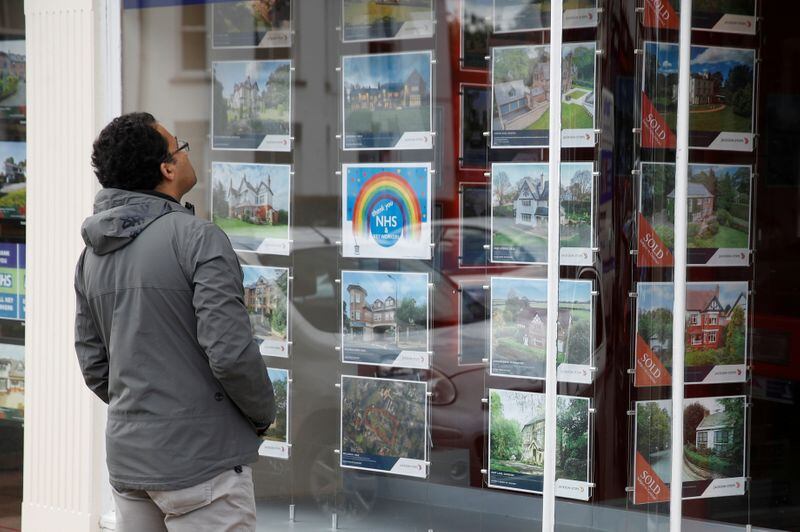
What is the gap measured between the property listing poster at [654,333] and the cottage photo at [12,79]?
3.57m

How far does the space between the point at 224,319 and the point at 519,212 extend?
1903mm

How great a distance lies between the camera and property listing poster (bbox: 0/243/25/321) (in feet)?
20.4

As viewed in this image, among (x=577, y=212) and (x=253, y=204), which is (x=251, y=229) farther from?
(x=577, y=212)

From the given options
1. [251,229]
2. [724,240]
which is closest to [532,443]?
[724,240]

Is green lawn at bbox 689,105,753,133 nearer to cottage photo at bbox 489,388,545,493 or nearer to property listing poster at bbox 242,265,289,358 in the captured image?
cottage photo at bbox 489,388,545,493

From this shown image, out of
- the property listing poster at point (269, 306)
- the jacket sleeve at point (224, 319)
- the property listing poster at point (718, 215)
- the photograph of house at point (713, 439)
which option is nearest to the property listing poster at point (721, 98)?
the property listing poster at point (718, 215)

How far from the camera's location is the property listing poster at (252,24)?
18.2ft

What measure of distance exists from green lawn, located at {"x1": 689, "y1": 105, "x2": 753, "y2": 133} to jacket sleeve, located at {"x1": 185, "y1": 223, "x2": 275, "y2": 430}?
2.37m

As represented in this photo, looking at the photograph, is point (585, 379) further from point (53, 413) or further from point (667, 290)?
point (53, 413)

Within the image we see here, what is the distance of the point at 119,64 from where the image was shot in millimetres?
5773

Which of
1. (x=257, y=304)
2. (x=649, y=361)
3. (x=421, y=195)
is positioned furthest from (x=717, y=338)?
(x=257, y=304)

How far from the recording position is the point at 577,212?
4.57 metres

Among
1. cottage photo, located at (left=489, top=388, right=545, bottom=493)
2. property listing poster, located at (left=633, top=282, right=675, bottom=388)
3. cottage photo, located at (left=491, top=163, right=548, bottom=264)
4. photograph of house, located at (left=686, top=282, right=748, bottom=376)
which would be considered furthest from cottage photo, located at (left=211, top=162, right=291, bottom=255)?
photograph of house, located at (left=686, top=282, right=748, bottom=376)

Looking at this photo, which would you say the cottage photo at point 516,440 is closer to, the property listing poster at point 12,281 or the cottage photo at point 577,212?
the cottage photo at point 577,212
